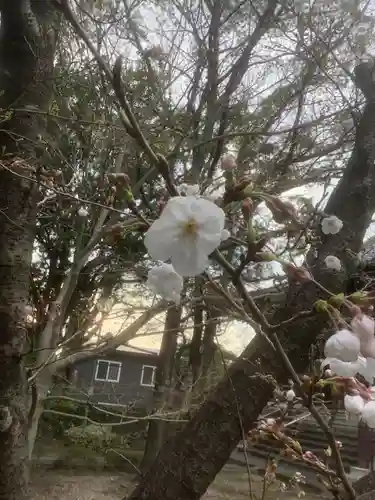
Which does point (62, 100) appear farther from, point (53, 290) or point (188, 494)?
point (53, 290)

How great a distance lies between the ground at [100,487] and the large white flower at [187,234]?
16.9ft

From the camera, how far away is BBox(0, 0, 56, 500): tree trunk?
76.1 inches

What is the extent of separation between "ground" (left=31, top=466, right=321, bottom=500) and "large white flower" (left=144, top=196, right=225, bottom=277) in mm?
5141

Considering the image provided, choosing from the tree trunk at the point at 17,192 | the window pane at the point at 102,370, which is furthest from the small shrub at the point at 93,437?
the window pane at the point at 102,370

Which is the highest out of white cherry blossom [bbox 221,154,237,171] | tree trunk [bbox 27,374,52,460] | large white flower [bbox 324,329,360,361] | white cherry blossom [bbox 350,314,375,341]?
white cherry blossom [bbox 221,154,237,171]

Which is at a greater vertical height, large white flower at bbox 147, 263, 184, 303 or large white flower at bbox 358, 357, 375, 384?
large white flower at bbox 147, 263, 184, 303

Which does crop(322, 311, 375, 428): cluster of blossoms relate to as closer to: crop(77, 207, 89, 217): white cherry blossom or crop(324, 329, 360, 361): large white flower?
crop(324, 329, 360, 361): large white flower

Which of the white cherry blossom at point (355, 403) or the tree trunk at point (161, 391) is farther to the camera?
the tree trunk at point (161, 391)

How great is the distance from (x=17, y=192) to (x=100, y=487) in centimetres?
470

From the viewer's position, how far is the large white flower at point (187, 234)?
2.05 feet

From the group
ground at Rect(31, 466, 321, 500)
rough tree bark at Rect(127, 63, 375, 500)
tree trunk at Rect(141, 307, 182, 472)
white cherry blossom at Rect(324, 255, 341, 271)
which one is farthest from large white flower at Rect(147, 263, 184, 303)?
ground at Rect(31, 466, 321, 500)

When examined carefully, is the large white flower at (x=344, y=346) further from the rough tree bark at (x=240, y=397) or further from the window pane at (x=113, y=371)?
the window pane at (x=113, y=371)

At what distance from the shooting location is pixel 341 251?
1.78 m

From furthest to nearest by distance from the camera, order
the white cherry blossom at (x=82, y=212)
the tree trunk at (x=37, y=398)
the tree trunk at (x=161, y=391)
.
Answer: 1. the tree trunk at (x=161, y=391)
2. the white cherry blossom at (x=82, y=212)
3. the tree trunk at (x=37, y=398)
